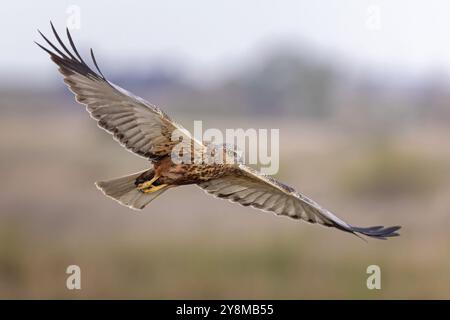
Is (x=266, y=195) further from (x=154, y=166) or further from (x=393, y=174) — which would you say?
(x=393, y=174)

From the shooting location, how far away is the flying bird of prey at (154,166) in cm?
793

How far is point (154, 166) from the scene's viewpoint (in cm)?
827

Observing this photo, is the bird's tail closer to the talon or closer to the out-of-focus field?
the talon

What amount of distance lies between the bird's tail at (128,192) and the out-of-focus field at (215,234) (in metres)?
6.03

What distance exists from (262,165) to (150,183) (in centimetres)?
1021

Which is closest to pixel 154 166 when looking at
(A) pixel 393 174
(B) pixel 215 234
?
(B) pixel 215 234

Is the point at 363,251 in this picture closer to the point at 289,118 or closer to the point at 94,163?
the point at 94,163

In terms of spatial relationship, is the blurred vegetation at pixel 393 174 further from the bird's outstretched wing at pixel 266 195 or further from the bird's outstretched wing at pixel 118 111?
the bird's outstretched wing at pixel 118 111

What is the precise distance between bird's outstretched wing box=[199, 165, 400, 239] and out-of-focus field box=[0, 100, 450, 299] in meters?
5.92

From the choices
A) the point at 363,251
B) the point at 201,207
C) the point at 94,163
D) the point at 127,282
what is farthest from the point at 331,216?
the point at 94,163

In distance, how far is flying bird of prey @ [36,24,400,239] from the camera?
793cm

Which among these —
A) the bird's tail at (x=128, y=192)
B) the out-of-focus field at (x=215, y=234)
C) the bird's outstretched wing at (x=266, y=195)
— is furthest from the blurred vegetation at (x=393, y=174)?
the bird's tail at (x=128, y=192)

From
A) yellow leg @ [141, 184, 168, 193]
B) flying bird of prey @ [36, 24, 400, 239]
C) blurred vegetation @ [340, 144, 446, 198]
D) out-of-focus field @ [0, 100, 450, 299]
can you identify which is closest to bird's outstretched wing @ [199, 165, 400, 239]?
flying bird of prey @ [36, 24, 400, 239]

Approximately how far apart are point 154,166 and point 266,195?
3.73 feet
